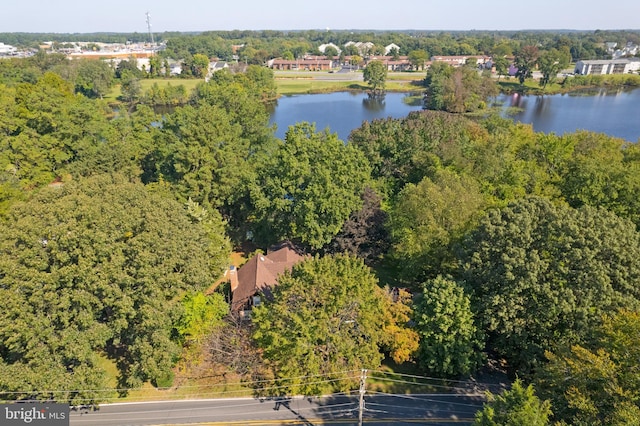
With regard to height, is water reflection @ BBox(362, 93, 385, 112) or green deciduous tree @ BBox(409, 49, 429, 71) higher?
green deciduous tree @ BBox(409, 49, 429, 71)

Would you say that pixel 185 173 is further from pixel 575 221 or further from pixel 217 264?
pixel 575 221

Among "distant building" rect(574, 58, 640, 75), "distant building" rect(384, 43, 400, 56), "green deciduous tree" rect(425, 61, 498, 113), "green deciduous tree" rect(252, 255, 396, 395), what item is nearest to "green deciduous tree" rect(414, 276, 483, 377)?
"green deciduous tree" rect(252, 255, 396, 395)

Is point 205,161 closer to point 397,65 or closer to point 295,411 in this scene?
point 295,411

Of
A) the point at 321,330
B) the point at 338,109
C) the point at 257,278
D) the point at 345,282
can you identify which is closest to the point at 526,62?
the point at 338,109

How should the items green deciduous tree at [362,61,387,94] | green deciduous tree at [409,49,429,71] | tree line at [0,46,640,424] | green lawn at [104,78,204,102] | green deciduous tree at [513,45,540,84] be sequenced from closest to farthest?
tree line at [0,46,640,424] → green lawn at [104,78,204,102] → green deciduous tree at [362,61,387,94] → green deciduous tree at [513,45,540,84] → green deciduous tree at [409,49,429,71]

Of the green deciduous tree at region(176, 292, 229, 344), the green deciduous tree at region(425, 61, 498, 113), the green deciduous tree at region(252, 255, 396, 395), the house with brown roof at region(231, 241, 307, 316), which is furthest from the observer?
the green deciduous tree at region(425, 61, 498, 113)

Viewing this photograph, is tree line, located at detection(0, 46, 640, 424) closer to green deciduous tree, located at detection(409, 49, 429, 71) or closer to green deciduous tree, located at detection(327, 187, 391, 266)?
green deciduous tree, located at detection(327, 187, 391, 266)
